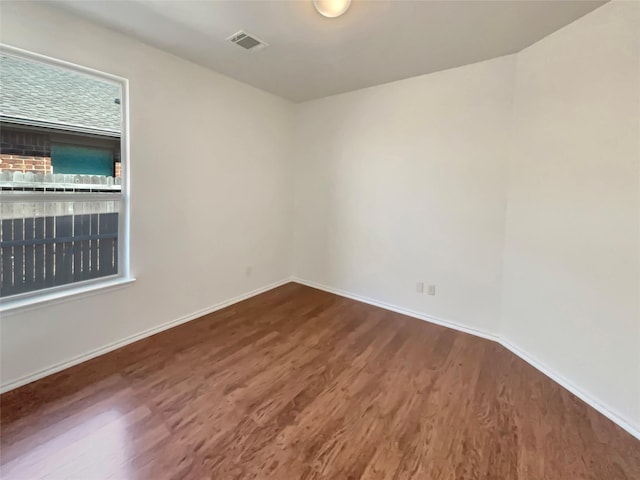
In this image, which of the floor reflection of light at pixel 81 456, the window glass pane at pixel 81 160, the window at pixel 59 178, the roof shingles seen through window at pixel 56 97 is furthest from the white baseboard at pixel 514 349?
the roof shingles seen through window at pixel 56 97

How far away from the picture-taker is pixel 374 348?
8.86ft

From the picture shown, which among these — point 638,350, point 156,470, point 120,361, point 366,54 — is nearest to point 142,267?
point 120,361

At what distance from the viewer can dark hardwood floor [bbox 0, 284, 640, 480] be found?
151 centimetres

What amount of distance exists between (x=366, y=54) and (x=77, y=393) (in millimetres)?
3528

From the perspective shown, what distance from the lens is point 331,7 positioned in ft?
6.31

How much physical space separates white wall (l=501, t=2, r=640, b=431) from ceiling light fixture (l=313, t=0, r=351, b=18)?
5.53 ft

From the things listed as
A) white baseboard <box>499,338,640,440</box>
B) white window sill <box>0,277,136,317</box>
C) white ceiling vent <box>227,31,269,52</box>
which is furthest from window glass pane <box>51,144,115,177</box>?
white baseboard <box>499,338,640,440</box>

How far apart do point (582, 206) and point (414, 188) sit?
149 centimetres

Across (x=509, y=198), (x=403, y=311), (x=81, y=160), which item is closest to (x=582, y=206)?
(x=509, y=198)

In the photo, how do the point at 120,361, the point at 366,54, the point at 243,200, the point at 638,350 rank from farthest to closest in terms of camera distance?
the point at 243,200, the point at 366,54, the point at 120,361, the point at 638,350

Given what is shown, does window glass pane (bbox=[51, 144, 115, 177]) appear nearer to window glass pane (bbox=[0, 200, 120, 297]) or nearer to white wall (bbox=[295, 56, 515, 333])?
window glass pane (bbox=[0, 200, 120, 297])

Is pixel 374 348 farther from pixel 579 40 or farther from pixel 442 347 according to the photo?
pixel 579 40

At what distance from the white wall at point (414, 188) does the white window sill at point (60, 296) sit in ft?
8.09

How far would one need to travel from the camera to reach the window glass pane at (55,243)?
2062 mm
